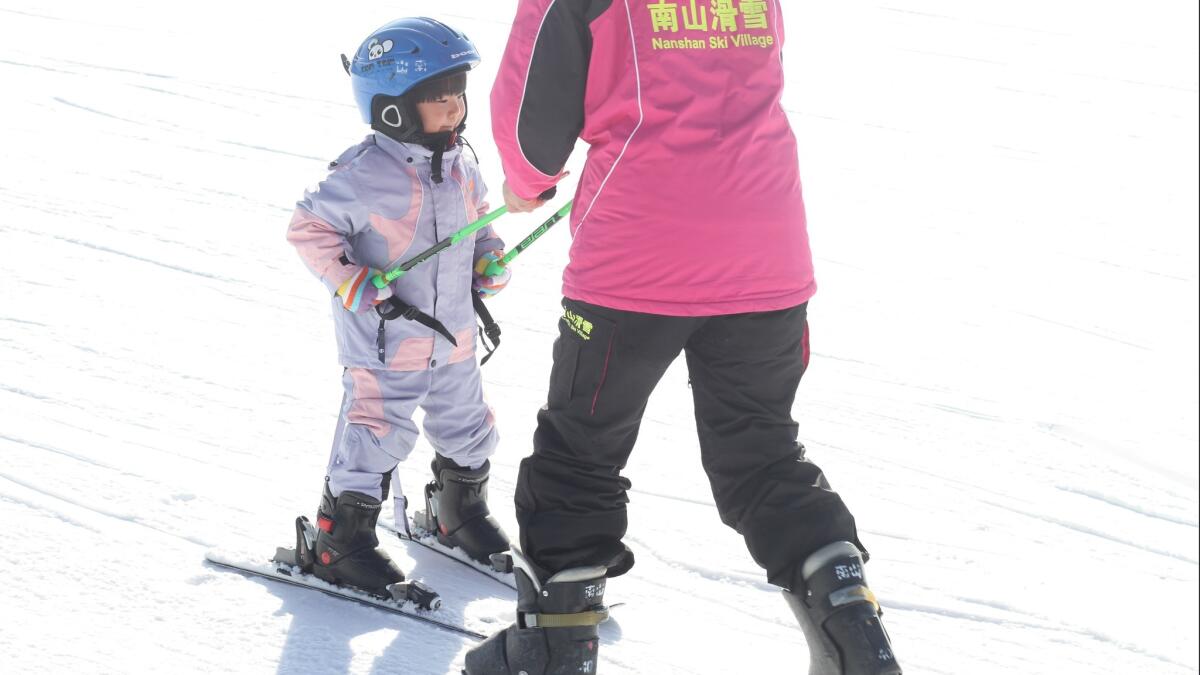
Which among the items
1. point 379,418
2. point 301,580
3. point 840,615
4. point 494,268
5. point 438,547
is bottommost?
point 438,547

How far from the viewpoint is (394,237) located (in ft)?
9.84

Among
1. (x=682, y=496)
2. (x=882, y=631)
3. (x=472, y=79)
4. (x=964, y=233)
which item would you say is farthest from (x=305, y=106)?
(x=882, y=631)

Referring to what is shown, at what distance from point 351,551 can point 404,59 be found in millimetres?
1231

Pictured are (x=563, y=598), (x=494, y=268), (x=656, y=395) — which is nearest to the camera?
(x=563, y=598)

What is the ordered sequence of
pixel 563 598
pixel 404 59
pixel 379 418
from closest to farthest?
pixel 563 598
pixel 404 59
pixel 379 418

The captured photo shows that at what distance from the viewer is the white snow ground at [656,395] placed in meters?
2.99

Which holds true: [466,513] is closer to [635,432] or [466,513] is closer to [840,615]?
[635,432]

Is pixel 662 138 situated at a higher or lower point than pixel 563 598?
higher

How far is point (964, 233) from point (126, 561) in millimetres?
5701

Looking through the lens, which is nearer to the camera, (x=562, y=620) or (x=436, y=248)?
(x=562, y=620)

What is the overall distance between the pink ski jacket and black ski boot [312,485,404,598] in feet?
3.14

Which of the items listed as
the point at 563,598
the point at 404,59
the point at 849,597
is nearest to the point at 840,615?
the point at 849,597

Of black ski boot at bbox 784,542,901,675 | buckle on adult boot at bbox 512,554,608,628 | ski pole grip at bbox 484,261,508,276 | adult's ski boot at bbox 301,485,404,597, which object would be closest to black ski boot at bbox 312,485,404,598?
adult's ski boot at bbox 301,485,404,597

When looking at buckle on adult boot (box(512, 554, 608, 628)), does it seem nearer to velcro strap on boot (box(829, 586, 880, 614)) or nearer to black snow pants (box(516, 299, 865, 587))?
black snow pants (box(516, 299, 865, 587))
